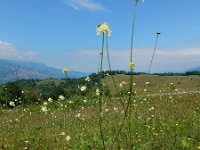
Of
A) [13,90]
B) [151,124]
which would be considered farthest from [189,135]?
[13,90]

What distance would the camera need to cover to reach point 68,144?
877 centimetres

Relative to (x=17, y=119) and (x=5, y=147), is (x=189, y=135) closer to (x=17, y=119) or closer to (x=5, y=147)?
(x=5, y=147)

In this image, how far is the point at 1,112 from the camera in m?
20.4

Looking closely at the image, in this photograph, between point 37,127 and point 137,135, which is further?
point 37,127

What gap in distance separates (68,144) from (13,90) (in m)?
39.5

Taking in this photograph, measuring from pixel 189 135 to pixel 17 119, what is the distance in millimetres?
7775

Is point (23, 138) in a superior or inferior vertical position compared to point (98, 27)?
inferior

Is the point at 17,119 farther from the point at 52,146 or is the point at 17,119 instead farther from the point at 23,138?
the point at 52,146

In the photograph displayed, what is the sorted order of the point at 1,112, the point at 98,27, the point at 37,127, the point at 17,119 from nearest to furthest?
the point at 98,27
the point at 37,127
the point at 17,119
the point at 1,112

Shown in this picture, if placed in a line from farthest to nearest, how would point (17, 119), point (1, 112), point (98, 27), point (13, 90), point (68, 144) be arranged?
point (13, 90)
point (1, 112)
point (17, 119)
point (68, 144)
point (98, 27)

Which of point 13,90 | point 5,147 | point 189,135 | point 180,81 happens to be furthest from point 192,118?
point 180,81

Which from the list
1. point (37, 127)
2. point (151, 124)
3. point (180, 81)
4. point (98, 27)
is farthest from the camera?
point (180, 81)

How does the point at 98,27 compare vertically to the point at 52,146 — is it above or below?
above

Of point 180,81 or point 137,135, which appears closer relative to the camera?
point 137,135
